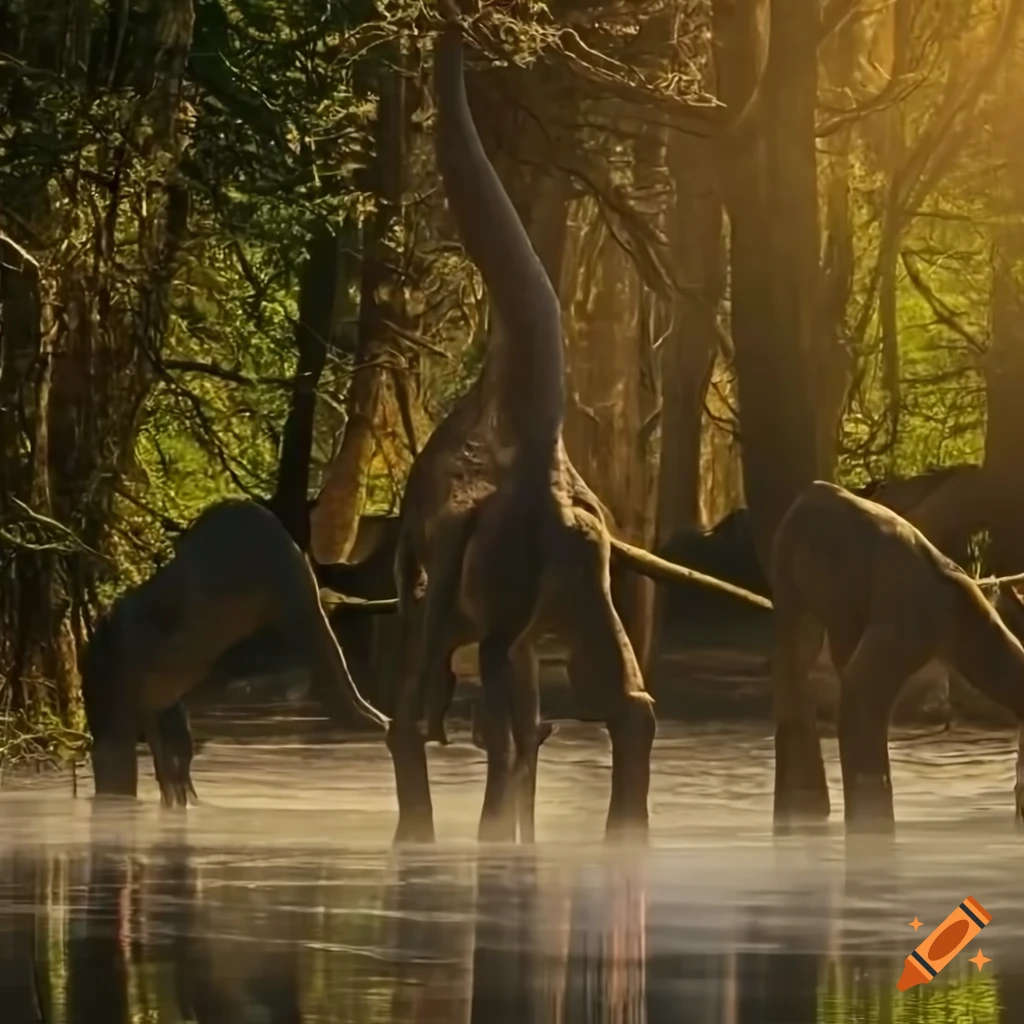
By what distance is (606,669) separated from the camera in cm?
635

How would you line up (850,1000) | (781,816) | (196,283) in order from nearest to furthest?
(850,1000) → (781,816) → (196,283)

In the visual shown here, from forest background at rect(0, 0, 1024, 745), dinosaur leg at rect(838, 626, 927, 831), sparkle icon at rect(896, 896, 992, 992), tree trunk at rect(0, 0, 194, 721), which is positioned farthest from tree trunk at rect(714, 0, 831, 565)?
sparkle icon at rect(896, 896, 992, 992)

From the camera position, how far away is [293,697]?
714 centimetres

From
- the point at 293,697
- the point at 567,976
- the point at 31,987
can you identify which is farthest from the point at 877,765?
the point at 31,987

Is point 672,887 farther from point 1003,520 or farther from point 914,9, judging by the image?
point 914,9

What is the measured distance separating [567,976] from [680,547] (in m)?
2.39

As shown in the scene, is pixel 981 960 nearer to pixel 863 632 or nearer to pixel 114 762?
pixel 863 632

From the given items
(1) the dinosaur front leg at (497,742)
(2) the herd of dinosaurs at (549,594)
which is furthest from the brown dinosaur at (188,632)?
(1) the dinosaur front leg at (497,742)

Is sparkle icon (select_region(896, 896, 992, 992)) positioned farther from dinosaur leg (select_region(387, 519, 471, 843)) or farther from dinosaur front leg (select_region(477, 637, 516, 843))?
dinosaur leg (select_region(387, 519, 471, 843))

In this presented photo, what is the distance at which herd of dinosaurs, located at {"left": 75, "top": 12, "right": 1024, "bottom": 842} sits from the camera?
6.30 meters

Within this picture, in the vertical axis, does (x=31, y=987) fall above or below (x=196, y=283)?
below

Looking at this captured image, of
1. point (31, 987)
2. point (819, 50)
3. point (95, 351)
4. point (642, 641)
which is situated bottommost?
point (31, 987)

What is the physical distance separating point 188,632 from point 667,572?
4.15 feet

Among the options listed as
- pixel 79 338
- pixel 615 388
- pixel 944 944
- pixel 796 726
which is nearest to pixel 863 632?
pixel 796 726
